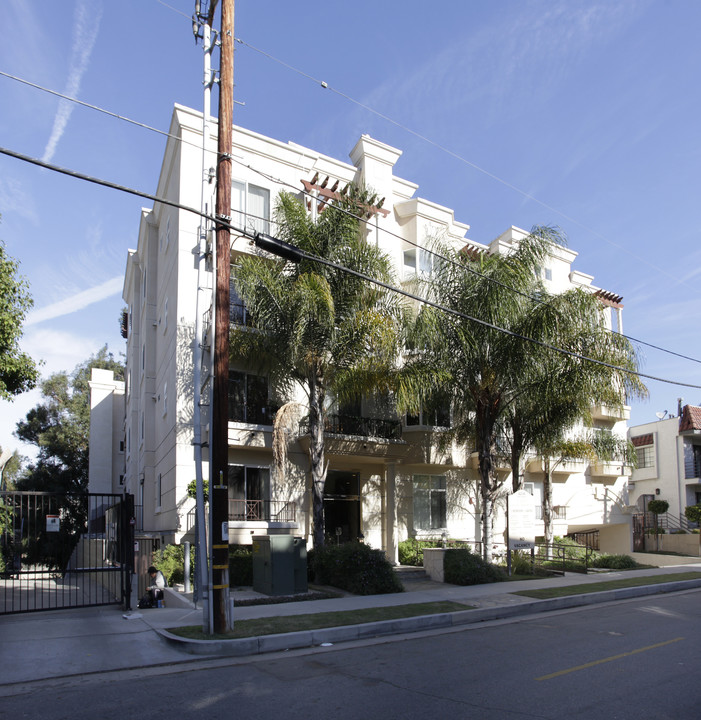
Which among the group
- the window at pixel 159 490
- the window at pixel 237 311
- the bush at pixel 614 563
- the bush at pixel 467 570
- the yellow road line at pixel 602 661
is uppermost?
the window at pixel 237 311

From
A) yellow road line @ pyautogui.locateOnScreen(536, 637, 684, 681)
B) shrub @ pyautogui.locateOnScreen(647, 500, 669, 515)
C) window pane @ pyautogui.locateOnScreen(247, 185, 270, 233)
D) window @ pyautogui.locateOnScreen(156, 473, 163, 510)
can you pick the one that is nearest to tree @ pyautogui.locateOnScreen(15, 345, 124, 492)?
window @ pyautogui.locateOnScreen(156, 473, 163, 510)

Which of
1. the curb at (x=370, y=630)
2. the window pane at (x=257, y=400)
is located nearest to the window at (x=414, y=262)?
the window pane at (x=257, y=400)

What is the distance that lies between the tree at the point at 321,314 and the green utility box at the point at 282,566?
2.32m

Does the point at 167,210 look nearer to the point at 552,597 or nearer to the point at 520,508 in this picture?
the point at 520,508

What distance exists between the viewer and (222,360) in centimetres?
1138

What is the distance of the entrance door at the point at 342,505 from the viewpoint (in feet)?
74.2

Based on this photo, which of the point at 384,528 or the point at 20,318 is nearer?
the point at 20,318

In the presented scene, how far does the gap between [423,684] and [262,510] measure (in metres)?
12.7

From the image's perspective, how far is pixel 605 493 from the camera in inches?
1253

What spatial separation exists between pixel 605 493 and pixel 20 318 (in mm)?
26365

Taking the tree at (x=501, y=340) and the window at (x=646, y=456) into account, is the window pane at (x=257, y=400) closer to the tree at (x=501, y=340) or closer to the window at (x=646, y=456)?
the tree at (x=501, y=340)

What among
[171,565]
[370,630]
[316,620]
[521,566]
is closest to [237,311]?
[171,565]

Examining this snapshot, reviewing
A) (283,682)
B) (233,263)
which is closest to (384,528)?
(233,263)

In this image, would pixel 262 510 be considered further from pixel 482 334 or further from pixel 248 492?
pixel 482 334
